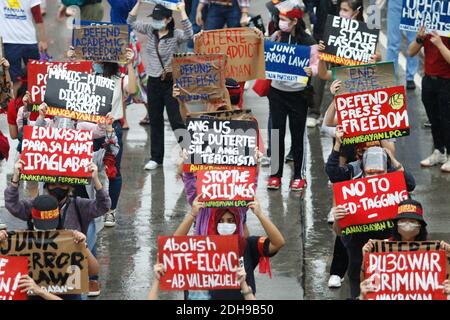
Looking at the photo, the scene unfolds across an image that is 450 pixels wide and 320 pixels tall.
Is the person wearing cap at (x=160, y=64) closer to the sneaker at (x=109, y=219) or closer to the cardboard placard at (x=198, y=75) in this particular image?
the cardboard placard at (x=198, y=75)

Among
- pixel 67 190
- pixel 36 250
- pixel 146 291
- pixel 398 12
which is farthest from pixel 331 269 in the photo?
pixel 398 12

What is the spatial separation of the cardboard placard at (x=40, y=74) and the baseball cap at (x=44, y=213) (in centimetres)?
295

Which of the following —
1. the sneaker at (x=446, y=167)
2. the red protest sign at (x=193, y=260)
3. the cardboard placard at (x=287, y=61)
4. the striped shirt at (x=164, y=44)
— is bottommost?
the red protest sign at (x=193, y=260)

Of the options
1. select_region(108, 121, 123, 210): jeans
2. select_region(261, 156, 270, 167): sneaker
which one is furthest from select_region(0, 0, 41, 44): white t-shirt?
select_region(108, 121, 123, 210): jeans

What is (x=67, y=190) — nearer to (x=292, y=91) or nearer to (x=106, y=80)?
(x=106, y=80)

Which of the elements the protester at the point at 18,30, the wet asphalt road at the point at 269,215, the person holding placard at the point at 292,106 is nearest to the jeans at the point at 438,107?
the wet asphalt road at the point at 269,215

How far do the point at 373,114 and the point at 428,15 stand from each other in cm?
Answer: 302

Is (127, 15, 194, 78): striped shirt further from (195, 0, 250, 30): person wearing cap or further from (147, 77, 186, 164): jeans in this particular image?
(195, 0, 250, 30): person wearing cap

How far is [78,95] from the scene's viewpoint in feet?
39.0

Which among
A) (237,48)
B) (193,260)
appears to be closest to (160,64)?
(237,48)

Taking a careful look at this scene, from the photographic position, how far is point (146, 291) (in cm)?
1160

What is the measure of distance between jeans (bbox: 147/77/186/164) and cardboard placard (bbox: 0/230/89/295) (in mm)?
5720

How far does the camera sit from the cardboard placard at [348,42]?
1314 centimetres

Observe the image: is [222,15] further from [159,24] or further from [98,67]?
[98,67]
